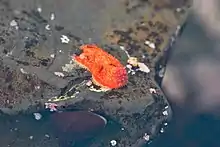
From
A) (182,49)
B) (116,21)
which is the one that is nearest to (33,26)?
(116,21)

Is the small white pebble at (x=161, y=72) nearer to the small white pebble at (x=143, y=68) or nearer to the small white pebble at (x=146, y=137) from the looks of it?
the small white pebble at (x=143, y=68)

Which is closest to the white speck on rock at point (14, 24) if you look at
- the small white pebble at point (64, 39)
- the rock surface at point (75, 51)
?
the rock surface at point (75, 51)

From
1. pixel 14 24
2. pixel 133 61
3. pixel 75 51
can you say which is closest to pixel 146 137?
pixel 133 61

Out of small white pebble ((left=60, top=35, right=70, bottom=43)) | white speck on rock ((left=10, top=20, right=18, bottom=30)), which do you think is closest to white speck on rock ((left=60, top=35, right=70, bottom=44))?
small white pebble ((left=60, top=35, right=70, bottom=43))

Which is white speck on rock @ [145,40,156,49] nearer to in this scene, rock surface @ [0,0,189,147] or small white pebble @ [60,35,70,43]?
rock surface @ [0,0,189,147]

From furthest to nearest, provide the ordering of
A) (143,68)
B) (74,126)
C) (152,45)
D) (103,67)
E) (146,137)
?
(152,45)
(143,68)
(103,67)
(146,137)
(74,126)

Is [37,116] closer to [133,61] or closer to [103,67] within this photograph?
[103,67]

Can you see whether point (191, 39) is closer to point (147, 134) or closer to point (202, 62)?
point (202, 62)
